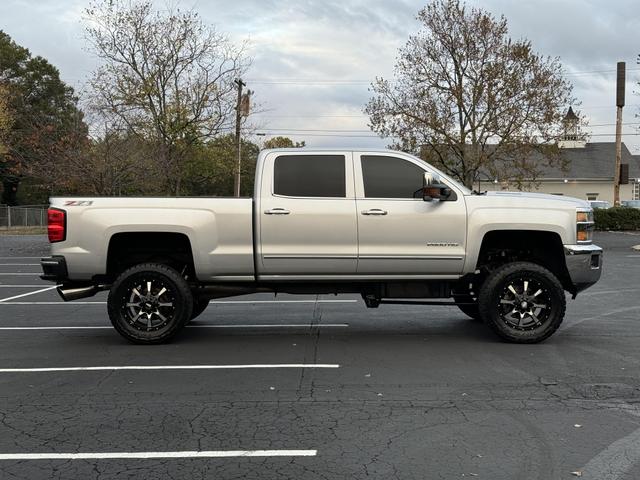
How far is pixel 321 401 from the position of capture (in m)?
4.99

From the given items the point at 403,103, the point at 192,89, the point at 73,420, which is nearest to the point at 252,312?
the point at 73,420

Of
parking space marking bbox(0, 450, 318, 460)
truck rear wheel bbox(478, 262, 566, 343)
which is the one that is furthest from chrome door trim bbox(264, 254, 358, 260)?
parking space marking bbox(0, 450, 318, 460)

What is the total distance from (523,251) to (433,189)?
1.60 m

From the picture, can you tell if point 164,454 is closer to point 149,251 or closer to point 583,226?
point 149,251

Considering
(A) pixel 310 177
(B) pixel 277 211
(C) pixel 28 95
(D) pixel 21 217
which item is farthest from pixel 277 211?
(C) pixel 28 95

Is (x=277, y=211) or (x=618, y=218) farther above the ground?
(x=277, y=211)

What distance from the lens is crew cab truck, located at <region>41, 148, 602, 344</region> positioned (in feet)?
22.4

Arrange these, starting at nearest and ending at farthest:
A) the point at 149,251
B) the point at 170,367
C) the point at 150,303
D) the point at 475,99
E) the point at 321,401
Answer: the point at 321,401, the point at 170,367, the point at 150,303, the point at 149,251, the point at 475,99

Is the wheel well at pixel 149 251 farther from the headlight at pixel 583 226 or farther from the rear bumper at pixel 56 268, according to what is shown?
the headlight at pixel 583 226

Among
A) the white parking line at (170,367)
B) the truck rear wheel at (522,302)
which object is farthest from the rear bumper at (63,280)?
the truck rear wheel at (522,302)

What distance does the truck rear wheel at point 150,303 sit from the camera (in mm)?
6871

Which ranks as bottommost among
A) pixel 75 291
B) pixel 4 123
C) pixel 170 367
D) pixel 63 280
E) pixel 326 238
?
pixel 170 367

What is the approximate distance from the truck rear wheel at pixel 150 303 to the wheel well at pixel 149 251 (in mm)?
316

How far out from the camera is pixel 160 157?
25234mm
